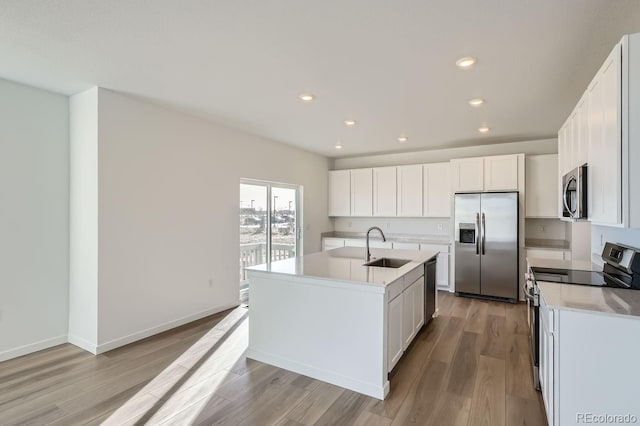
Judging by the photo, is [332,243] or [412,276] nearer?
[412,276]

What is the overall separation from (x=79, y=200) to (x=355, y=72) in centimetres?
299

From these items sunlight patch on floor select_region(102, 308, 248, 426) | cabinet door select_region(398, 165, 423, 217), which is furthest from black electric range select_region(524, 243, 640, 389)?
cabinet door select_region(398, 165, 423, 217)

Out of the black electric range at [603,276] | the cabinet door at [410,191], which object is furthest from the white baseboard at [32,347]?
the cabinet door at [410,191]

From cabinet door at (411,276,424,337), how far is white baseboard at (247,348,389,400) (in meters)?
0.99

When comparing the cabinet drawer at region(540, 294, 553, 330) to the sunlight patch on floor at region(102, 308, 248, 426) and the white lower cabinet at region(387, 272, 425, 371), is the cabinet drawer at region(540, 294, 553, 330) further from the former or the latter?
the sunlight patch on floor at region(102, 308, 248, 426)

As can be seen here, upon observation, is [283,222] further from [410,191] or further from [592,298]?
[592,298]

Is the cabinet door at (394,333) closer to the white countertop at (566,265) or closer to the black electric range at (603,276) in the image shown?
the black electric range at (603,276)

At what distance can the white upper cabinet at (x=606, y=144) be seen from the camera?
1696 millimetres

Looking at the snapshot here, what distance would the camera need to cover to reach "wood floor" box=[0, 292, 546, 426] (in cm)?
217

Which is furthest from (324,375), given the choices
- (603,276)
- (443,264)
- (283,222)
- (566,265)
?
(443,264)

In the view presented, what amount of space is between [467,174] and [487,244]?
3.85 ft

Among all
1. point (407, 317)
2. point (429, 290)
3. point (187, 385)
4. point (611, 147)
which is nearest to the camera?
point (611, 147)

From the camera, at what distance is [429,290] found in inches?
151

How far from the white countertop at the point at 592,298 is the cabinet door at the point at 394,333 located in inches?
40.5
